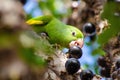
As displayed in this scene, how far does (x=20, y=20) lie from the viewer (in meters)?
0.60

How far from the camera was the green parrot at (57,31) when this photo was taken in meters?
2.73

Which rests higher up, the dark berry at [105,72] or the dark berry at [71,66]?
the dark berry at [71,66]

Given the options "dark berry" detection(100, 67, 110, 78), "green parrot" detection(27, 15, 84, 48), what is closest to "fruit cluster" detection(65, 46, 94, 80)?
"dark berry" detection(100, 67, 110, 78)

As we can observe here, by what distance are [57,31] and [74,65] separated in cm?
83

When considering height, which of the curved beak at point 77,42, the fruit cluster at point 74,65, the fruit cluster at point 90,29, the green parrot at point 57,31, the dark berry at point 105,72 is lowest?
the fruit cluster at point 90,29

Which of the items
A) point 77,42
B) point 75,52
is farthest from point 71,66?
point 77,42

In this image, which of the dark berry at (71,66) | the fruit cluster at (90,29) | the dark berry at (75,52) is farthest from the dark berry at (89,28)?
the dark berry at (71,66)

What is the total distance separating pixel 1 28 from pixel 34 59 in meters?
0.13

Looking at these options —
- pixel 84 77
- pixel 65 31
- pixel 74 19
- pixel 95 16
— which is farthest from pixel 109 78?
pixel 74 19

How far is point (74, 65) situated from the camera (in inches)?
84.7

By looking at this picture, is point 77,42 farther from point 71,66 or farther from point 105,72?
point 71,66

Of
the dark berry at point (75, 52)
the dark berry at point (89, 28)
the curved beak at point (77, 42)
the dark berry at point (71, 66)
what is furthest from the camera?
the dark berry at point (89, 28)

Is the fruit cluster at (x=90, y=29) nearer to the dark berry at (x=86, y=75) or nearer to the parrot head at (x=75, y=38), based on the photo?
the parrot head at (x=75, y=38)

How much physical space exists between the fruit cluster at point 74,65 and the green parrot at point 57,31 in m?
0.30
